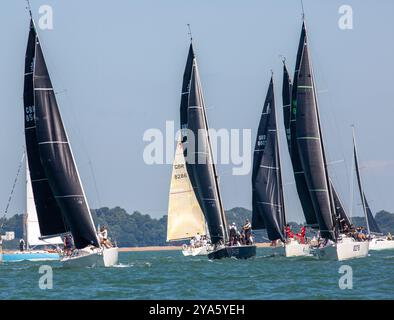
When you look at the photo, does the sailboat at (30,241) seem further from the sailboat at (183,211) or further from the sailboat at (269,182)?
the sailboat at (269,182)

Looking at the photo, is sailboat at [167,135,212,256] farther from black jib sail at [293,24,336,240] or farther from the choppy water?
the choppy water

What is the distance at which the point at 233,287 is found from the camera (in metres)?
39.4

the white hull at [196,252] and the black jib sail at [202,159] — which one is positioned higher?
the black jib sail at [202,159]

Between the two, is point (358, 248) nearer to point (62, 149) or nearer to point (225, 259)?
point (225, 259)

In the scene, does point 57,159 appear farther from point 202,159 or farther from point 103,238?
point 202,159

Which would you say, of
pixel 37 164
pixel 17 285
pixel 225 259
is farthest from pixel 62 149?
pixel 225 259

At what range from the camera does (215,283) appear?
137 ft

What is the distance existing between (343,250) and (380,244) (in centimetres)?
4142

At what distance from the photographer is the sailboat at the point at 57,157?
50.5 metres

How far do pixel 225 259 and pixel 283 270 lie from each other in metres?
10.8

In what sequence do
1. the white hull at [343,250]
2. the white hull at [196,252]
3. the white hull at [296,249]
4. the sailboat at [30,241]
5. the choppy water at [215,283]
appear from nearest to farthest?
the choppy water at [215,283], the white hull at [343,250], the white hull at [296,249], the white hull at [196,252], the sailboat at [30,241]

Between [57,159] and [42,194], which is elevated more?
[57,159]

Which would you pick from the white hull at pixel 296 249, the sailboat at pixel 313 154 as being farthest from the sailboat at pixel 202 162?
the sailboat at pixel 313 154

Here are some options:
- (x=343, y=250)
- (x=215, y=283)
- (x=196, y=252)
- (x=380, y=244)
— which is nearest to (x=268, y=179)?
(x=343, y=250)
